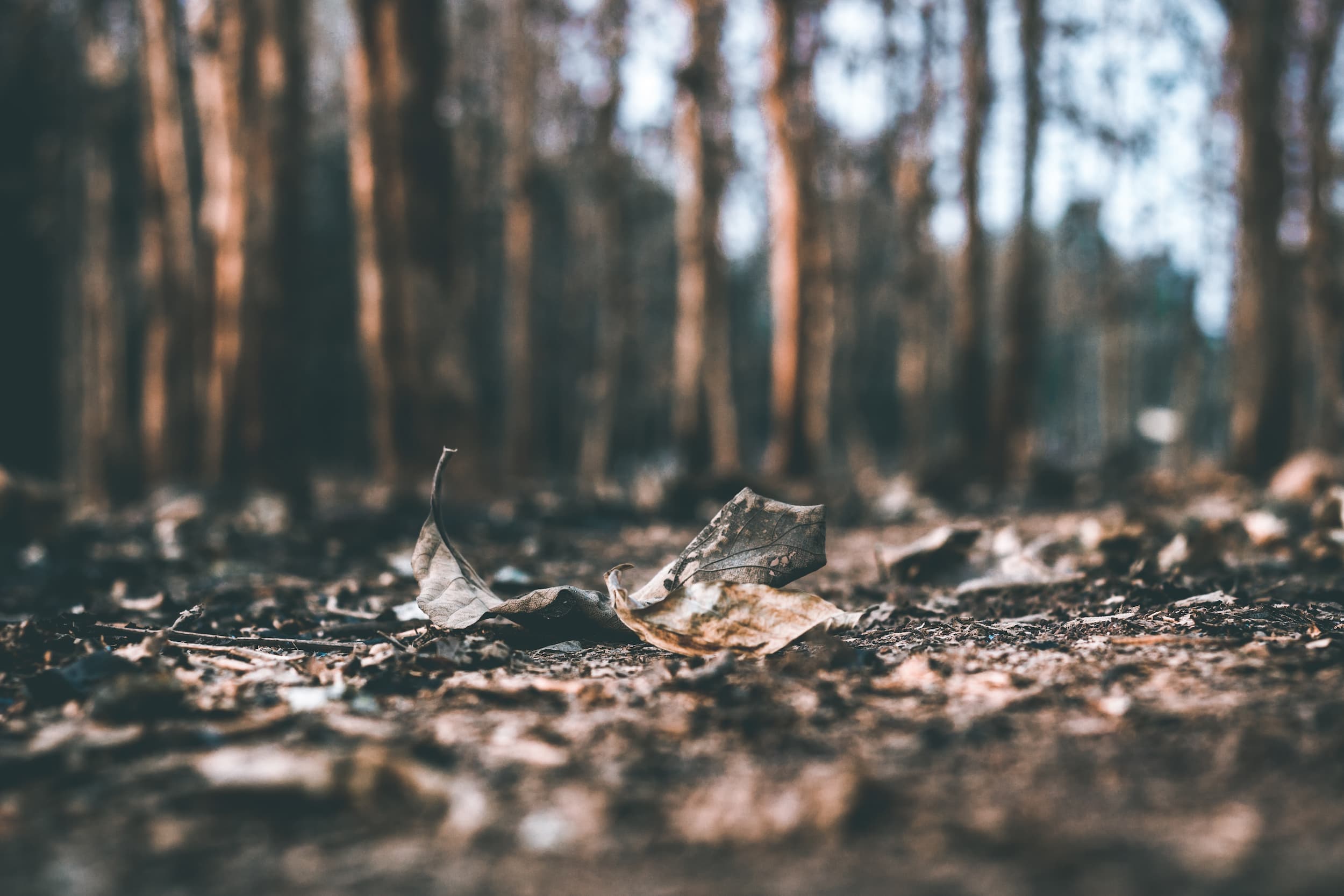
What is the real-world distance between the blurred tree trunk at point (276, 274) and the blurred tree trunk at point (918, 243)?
1093cm

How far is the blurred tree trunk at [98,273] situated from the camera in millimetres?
13727

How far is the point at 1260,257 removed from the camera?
10008mm

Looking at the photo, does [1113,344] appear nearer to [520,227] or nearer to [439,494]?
[520,227]

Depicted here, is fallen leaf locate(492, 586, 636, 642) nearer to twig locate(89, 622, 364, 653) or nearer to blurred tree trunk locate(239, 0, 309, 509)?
twig locate(89, 622, 364, 653)

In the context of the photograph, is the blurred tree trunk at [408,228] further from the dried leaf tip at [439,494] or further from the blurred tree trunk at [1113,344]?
the blurred tree trunk at [1113,344]

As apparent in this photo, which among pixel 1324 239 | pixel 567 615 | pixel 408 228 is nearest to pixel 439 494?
pixel 567 615

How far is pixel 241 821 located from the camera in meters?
1.27

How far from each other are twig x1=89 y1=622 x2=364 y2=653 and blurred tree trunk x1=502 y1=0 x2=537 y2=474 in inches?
535

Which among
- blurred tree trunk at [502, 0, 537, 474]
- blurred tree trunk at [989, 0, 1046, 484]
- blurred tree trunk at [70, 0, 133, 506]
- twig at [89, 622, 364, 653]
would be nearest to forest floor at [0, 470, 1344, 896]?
twig at [89, 622, 364, 653]

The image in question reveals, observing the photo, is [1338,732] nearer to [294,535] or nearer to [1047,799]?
[1047,799]

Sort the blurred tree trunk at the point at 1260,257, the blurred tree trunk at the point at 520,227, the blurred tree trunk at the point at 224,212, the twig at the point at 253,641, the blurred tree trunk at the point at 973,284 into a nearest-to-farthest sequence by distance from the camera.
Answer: the twig at the point at 253,641, the blurred tree trunk at the point at 224,212, the blurred tree trunk at the point at 1260,257, the blurred tree trunk at the point at 973,284, the blurred tree trunk at the point at 520,227

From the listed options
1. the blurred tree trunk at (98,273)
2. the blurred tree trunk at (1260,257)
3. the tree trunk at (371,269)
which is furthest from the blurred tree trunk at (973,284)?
the blurred tree trunk at (98,273)

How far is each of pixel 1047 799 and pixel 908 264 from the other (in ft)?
55.4

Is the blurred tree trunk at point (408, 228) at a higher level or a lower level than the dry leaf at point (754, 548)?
higher
